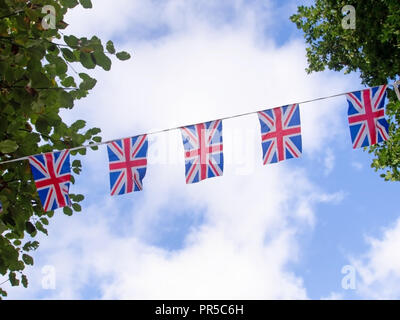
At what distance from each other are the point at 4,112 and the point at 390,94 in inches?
419

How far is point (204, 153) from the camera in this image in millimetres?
7629

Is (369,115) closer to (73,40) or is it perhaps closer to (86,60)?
(86,60)

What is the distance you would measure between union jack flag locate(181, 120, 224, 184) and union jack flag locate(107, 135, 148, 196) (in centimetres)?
82

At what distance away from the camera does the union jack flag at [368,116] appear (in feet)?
24.8

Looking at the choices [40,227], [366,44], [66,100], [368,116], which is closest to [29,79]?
[66,100]

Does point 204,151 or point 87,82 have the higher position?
point 204,151

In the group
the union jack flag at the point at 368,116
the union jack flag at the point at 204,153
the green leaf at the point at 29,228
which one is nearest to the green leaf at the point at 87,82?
the green leaf at the point at 29,228

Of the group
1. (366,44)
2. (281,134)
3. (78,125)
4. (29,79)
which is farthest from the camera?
(366,44)

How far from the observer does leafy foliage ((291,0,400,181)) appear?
36.1ft

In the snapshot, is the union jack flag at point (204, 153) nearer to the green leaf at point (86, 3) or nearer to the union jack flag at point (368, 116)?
the union jack flag at point (368, 116)

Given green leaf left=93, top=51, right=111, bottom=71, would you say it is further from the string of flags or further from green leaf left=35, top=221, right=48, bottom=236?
green leaf left=35, top=221, right=48, bottom=236

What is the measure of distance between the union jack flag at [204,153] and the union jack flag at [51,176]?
2166mm

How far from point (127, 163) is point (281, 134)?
9.55 ft

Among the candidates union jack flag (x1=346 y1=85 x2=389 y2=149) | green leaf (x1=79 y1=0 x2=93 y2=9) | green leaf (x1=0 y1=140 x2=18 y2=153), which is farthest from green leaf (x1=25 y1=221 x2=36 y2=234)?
union jack flag (x1=346 y1=85 x2=389 y2=149)
